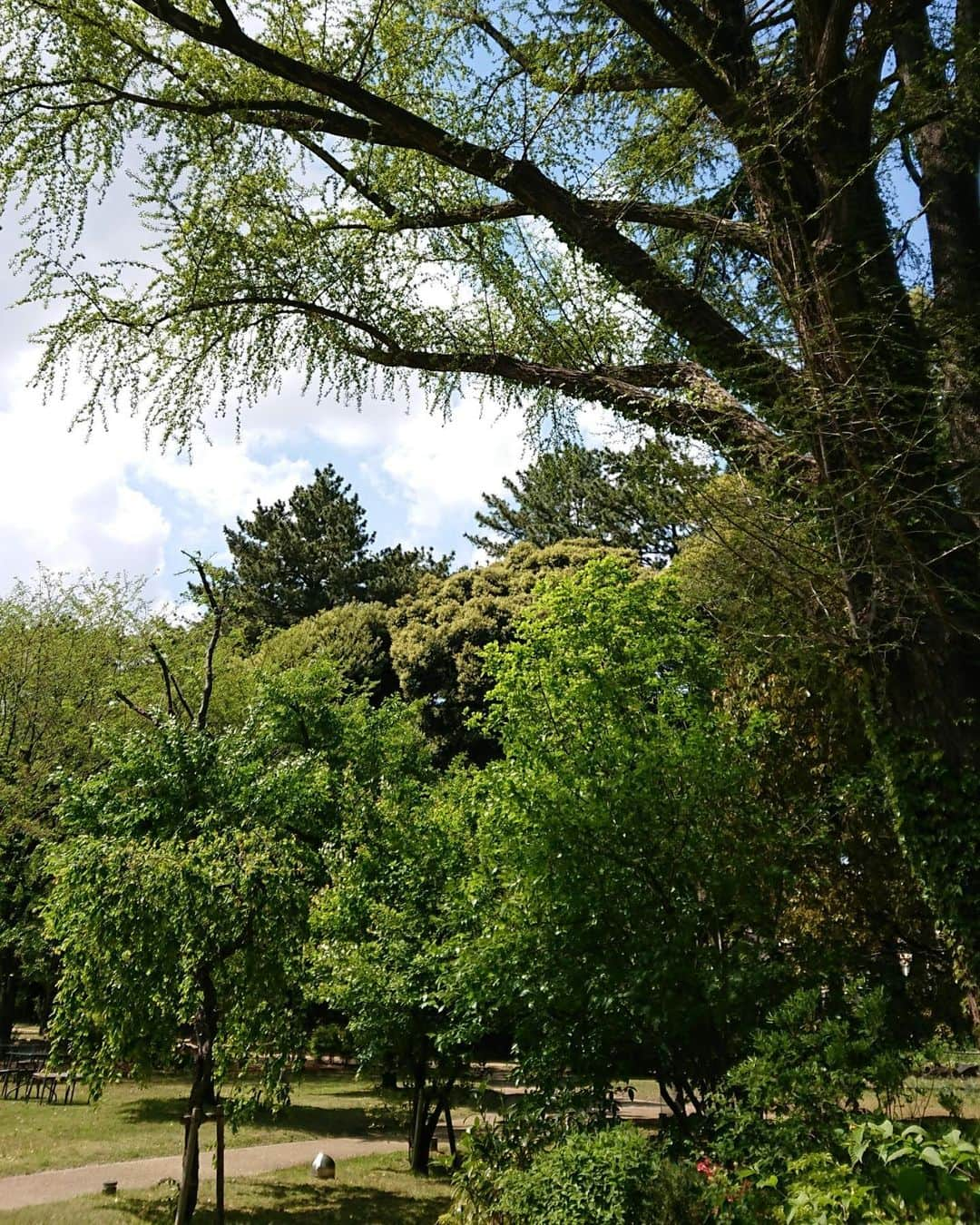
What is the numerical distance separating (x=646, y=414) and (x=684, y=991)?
4.03 metres

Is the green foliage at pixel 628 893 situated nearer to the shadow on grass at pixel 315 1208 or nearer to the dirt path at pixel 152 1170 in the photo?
the shadow on grass at pixel 315 1208

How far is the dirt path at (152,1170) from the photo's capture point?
9539 mm

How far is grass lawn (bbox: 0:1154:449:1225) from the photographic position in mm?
Result: 8594

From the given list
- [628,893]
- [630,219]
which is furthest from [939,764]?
[630,219]

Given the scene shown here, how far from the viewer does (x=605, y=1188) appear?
5234mm

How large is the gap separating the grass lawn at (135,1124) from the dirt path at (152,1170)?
362mm

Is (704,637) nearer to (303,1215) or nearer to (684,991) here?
(684,991)

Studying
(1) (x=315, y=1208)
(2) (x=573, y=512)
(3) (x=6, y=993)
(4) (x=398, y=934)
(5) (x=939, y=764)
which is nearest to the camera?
(5) (x=939, y=764)

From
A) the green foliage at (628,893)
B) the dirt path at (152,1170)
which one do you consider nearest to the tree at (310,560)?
the dirt path at (152,1170)

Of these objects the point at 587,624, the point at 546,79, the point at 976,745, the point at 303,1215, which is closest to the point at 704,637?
the point at 587,624

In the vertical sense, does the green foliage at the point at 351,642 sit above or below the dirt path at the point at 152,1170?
above

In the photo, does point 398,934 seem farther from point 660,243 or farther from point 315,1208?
point 660,243

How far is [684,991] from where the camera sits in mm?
6605

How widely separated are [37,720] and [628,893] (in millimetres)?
17102
